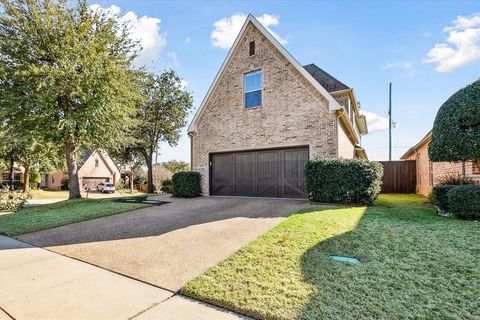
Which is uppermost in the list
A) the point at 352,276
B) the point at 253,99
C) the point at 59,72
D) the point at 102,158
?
the point at 59,72

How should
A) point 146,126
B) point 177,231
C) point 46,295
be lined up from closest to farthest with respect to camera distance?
point 46,295
point 177,231
point 146,126

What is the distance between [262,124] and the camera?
1223 centimetres

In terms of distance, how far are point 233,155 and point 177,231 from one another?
728cm

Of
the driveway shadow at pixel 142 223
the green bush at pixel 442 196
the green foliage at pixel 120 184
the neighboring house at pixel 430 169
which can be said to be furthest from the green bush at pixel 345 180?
the green foliage at pixel 120 184

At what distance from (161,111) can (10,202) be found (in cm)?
1304

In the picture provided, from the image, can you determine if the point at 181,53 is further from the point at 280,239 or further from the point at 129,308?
the point at 129,308

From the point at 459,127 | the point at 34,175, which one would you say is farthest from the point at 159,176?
the point at 459,127

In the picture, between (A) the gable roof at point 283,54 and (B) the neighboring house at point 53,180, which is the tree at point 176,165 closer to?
(B) the neighboring house at point 53,180

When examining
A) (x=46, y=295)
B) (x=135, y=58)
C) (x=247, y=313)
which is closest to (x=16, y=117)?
(x=135, y=58)

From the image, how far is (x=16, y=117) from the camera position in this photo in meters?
13.3

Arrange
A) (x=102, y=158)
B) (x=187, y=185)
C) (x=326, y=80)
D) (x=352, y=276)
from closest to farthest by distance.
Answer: (x=352, y=276), (x=187, y=185), (x=326, y=80), (x=102, y=158)

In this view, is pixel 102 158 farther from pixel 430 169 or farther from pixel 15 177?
pixel 430 169

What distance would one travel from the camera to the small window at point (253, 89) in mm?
12531

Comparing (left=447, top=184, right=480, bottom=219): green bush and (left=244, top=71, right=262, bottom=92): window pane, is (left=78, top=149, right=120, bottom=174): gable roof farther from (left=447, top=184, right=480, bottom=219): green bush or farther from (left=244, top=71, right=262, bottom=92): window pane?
(left=447, top=184, right=480, bottom=219): green bush
